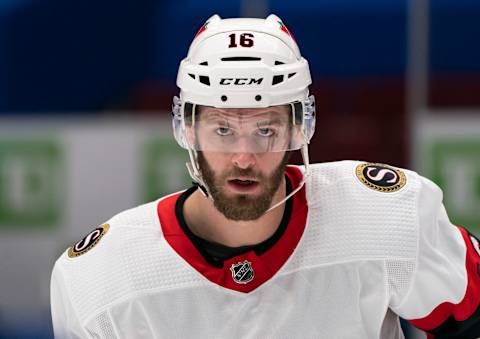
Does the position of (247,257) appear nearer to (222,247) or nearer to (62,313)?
(222,247)

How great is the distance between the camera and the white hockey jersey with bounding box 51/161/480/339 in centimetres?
251

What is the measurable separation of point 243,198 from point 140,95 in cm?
304

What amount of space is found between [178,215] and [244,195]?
0.83ft

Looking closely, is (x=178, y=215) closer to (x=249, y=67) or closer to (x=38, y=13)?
(x=249, y=67)

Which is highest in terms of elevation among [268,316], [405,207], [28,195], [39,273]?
→ [405,207]

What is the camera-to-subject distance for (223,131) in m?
2.46

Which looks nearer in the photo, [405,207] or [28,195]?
[405,207]

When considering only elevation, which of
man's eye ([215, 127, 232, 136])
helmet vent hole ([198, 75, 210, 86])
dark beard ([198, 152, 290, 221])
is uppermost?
helmet vent hole ([198, 75, 210, 86])

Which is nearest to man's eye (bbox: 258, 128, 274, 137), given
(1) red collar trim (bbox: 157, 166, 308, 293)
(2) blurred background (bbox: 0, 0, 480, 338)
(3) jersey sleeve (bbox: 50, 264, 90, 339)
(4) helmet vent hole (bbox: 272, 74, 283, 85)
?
(4) helmet vent hole (bbox: 272, 74, 283, 85)

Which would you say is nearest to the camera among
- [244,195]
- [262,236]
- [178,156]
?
[244,195]

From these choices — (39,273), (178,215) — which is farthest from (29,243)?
(178,215)

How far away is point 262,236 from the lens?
2578 mm

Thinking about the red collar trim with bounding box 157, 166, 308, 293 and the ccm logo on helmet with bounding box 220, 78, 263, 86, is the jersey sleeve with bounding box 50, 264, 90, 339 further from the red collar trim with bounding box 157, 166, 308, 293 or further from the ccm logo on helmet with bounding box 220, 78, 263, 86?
the ccm logo on helmet with bounding box 220, 78, 263, 86

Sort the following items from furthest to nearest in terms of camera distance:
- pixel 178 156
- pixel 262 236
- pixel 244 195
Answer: pixel 178 156 < pixel 262 236 < pixel 244 195
